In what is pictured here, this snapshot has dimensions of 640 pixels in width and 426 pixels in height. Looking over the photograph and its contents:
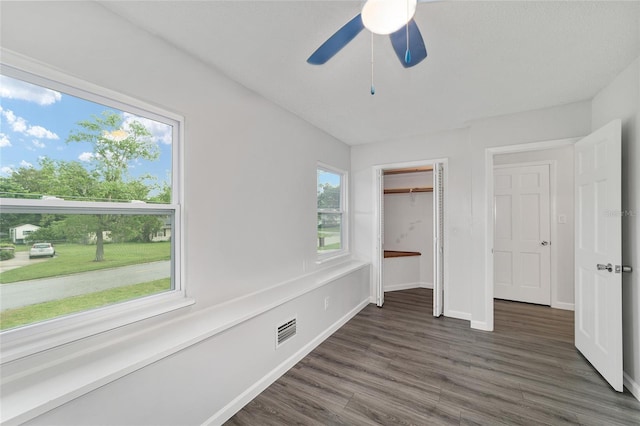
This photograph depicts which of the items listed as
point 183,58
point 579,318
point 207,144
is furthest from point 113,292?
point 579,318

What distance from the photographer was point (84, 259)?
1434 millimetres

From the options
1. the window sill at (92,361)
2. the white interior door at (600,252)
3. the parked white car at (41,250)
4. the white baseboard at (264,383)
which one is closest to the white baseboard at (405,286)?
the white baseboard at (264,383)

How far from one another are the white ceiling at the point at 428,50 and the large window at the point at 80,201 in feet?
2.05

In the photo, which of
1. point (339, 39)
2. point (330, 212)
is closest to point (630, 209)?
point (339, 39)

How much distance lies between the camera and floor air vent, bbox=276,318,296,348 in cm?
233

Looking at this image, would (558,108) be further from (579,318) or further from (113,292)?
(113,292)

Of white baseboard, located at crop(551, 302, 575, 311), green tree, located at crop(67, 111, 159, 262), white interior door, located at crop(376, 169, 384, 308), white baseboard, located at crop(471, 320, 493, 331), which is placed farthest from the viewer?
white interior door, located at crop(376, 169, 384, 308)

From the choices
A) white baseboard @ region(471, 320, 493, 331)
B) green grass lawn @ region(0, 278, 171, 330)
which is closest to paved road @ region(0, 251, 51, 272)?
green grass lawn @ region(0, 278, 171, 330)

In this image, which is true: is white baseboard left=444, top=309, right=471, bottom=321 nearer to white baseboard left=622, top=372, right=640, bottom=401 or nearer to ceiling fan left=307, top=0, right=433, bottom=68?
white baseboard left=622, top=372, right=640, bottom=401

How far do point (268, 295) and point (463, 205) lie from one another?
2.79m

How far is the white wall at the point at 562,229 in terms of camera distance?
382 cm

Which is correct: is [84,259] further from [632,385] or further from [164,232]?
[632,385]

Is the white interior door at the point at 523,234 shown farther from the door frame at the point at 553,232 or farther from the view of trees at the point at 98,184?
the view of trees at the point at 98,184

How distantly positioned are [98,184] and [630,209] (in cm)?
380
